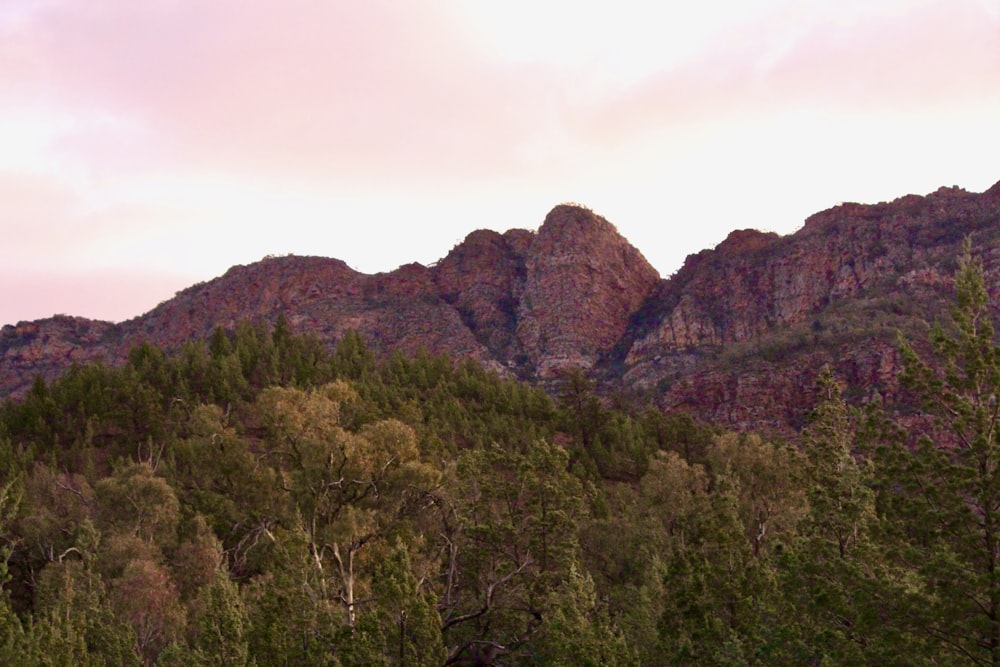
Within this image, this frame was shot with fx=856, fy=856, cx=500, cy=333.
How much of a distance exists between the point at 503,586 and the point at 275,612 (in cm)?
869

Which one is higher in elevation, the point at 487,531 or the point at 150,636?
the point at 487,531

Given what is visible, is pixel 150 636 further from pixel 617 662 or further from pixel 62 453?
pixel 62 453

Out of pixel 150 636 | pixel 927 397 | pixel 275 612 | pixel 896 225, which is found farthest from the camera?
pixel 896 225

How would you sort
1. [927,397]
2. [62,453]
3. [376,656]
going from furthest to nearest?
1. [62,453]
2. [376,656]
3. [927,397]

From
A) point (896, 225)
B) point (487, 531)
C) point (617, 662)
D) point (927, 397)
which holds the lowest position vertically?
point (617, 662)

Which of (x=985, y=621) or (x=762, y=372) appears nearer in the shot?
(x=985, y=621)

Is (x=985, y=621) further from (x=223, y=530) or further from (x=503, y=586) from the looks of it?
(x=223, y=530)

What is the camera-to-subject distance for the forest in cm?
1803

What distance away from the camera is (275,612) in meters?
25.7

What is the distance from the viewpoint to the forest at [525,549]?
18031mm

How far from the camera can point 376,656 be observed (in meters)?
21.9

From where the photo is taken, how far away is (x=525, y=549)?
3091 cm

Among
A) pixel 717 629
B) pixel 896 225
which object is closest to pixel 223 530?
pixel 717 629

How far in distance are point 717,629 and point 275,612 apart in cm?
1291
